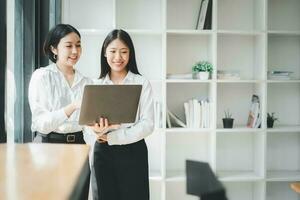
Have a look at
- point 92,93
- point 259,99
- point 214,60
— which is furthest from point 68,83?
point 259,99

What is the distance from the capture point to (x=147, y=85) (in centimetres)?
225

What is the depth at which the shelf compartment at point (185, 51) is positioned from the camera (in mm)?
3346

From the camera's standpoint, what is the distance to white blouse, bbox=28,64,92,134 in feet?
6.12

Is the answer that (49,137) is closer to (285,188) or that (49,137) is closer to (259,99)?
(259,99)

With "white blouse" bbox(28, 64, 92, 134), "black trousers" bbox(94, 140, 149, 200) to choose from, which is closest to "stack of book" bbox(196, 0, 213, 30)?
"black trousers" bbox(94, 140, 149, 200)

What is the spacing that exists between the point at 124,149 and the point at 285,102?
190 centimetres

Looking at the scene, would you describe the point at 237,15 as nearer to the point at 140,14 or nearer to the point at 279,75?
the point at 279,75

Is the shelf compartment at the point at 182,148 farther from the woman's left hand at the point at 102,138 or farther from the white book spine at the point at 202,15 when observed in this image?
the woman's left hand at the point at 102,138

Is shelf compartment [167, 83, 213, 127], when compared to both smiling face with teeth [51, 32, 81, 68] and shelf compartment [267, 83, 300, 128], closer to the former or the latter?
shelf compartment [267, 83, 300, 128]

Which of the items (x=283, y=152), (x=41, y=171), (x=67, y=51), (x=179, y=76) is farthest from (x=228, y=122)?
(x=41, y=171)

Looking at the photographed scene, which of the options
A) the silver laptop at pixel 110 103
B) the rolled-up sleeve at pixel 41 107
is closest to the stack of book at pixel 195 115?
the silver laptop at pixel 110 103

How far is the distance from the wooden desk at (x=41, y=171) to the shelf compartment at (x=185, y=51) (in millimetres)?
2152

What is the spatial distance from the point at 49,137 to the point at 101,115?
0.29 m

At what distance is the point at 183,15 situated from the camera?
3.36m
